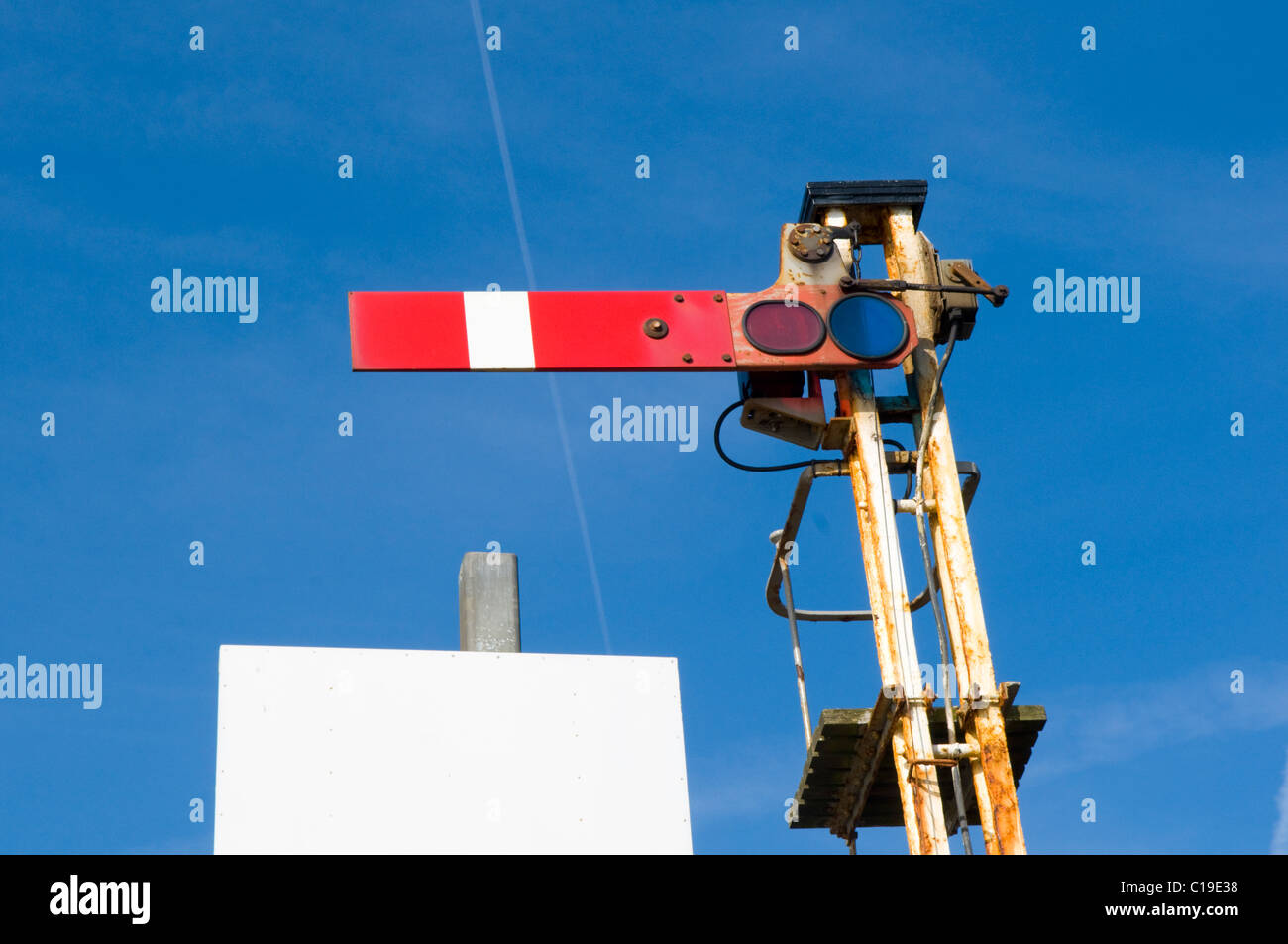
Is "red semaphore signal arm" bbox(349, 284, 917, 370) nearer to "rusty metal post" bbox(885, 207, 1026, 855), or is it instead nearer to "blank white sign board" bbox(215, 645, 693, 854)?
"rusty metal post" bbox(885, 207, 1026, 855)

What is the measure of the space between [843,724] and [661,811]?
1208 mm

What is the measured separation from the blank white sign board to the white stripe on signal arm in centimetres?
176

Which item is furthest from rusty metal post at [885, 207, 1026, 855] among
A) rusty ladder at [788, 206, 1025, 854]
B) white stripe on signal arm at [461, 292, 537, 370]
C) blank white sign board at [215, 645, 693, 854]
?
white stripe on signal arm at [461, 292, 537, 370]

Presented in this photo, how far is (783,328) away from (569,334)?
1.31 meters

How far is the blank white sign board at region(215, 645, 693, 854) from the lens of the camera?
938 centimetres

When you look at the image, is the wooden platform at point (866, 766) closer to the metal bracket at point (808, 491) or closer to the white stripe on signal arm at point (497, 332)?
the metal bracket at point (808, 491)

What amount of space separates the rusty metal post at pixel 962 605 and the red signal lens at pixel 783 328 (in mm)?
653

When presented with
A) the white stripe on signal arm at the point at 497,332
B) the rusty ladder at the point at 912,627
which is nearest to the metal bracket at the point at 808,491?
the rusty ladder at the point at 912,627
